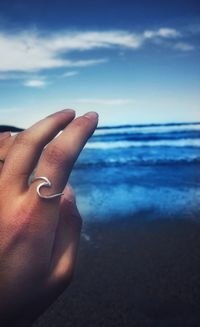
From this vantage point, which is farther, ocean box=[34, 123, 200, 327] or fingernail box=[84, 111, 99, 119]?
ocean box=[34, 123, 200, 327]

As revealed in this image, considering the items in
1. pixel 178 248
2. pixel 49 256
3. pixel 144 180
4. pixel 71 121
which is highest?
pixel 71 121

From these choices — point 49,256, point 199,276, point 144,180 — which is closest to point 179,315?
point 199,276

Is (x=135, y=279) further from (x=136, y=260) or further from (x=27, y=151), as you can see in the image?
(x=27, y=151)

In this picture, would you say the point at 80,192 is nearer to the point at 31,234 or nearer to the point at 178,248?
the point at 178,248

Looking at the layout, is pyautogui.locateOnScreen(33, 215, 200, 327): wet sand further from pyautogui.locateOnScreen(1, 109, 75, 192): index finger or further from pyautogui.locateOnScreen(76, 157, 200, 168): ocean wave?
pyautogui.locateOnScreen(76, 157, 200, 168): ocean wave

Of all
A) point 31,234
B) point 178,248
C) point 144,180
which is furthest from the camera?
point 144,180

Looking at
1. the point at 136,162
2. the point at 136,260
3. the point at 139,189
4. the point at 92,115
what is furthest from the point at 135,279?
the point at 136,162

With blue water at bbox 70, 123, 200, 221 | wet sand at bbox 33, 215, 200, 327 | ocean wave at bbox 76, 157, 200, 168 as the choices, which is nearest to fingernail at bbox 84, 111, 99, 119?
wet sand at bbox 33, 215, 200, 327
